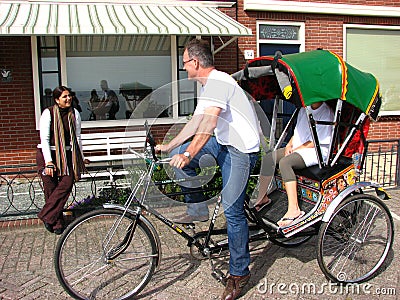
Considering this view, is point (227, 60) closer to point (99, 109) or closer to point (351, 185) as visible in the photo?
point (99, 109)

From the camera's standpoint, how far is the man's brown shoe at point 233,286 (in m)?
3.27

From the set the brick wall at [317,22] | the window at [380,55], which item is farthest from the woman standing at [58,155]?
the window at [380,55]

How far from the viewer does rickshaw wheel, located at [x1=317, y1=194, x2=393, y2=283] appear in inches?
145

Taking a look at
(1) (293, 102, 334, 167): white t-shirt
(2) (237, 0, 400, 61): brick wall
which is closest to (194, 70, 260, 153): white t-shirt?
(1) (293, 102, 334, 167): white t-shirt

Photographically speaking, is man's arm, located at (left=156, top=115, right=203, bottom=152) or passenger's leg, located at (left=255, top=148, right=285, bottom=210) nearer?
man's arm, located at (left=156, top=115, right=203, bottom=152)

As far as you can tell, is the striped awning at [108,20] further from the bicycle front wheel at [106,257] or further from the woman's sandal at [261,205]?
the bicycle front wheel at [106,257]

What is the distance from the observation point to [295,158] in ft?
12.5

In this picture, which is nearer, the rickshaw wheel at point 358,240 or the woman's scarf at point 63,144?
the rickshaw wheel at point 358,240

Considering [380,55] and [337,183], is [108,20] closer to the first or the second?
[337,183]

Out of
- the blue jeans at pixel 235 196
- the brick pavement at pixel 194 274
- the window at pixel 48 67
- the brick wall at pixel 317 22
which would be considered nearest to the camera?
the blue jeans at pixel 235 196

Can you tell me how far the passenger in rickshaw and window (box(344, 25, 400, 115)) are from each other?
684cm

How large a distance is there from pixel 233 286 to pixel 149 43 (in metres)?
6.85

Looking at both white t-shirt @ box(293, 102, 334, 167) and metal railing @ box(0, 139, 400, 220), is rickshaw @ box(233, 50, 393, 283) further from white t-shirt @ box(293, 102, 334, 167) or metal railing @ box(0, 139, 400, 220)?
metal railing @ box(0, 139, 400, 220)

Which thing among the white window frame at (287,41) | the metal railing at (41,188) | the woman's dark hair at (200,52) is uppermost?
the white window frame at (287,41)
